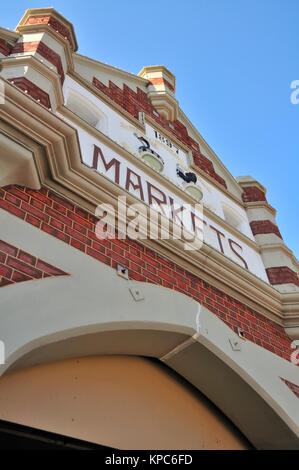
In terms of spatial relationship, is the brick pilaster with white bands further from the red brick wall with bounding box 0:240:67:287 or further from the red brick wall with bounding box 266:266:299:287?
the red brick wall with bounding box 0:240:67:287

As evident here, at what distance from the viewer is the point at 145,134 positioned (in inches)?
230

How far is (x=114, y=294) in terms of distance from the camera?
3.12m

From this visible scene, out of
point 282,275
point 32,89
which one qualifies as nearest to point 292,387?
point 282,275

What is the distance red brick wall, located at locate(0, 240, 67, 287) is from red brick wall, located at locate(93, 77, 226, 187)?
12.1 ft

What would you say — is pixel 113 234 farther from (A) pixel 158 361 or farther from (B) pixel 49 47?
(B) pixel 49 47

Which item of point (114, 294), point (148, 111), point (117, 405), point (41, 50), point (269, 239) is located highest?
point (148, 111)

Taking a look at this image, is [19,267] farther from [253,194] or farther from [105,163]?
[253,194]

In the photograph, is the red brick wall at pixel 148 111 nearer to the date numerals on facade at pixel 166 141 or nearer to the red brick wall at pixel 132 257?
the date numerals on facade at pixel 166 141

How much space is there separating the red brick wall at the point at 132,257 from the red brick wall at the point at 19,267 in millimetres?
304

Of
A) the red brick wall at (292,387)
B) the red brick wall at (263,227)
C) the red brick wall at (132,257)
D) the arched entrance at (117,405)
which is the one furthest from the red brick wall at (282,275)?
the arched entrance at (117,405)

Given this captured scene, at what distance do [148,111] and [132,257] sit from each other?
12.1 feet

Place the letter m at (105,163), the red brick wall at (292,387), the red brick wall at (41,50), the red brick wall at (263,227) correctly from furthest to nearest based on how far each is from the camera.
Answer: the red brick wall at (263,227) → the red brick wall at (41,50) → the letter m at (105,163) → the red brick wall at (292,387)

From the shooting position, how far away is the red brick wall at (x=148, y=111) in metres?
6.04
